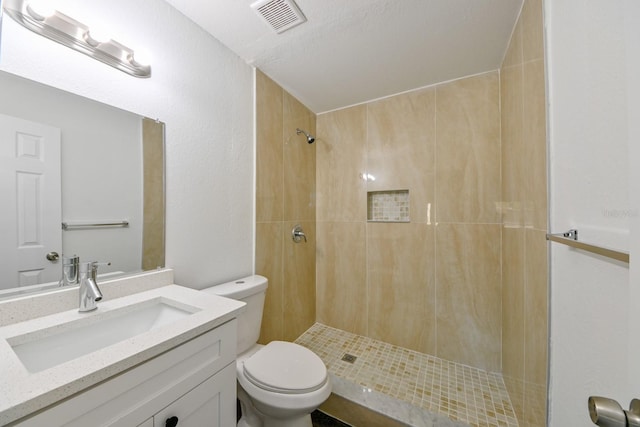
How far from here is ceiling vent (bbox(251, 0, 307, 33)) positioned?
1054mm

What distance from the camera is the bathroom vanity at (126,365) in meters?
0.44

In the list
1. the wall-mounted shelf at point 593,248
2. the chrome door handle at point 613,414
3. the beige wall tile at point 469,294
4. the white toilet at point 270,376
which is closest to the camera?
the chrome door handle at point 613,414

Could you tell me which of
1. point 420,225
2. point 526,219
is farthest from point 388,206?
point 526,219

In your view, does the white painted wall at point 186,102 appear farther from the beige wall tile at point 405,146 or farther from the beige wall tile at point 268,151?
the beige wall tile at point 405,146

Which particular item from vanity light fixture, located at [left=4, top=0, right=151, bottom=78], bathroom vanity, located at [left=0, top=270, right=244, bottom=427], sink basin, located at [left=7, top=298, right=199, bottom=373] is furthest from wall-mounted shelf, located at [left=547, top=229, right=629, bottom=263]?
vanity light fixture, located at [left=4, top=0, right=151, bottom=78]

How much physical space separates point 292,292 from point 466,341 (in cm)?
132

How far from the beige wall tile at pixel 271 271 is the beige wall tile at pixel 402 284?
0.77 metres

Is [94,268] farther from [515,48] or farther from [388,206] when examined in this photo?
[515,48]

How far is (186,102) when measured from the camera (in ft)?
3.77

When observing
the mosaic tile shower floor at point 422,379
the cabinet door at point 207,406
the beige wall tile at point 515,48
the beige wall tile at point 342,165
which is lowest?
the mosaic tile shower floor at point 422,379

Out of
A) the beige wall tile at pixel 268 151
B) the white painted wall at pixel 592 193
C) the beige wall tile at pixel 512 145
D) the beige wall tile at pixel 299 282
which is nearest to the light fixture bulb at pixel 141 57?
the beige wall tile at pixel 268 151

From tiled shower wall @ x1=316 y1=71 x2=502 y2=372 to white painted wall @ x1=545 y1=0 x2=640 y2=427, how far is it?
0.85 metres

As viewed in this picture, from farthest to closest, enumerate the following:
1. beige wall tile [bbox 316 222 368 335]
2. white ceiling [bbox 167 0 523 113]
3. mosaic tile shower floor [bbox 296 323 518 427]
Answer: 1. beige wall tile [bbox 316 222 368 335]
2. mosaic tile shower floor [bbox 296 323 518 427]
3. white ceiling [bbox 167 0 523 113]

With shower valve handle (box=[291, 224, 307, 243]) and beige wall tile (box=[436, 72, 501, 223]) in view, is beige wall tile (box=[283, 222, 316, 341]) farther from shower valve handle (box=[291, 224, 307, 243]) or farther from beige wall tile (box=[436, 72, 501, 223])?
beige wall tile (box=[436, 72, 501, 223])
